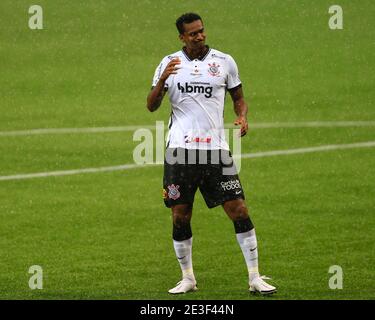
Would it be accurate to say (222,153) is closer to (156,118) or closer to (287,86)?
(156,118)

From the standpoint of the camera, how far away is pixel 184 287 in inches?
545

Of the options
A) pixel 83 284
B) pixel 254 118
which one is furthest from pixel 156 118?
pixel 83 284

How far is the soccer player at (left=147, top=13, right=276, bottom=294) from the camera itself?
538 inches

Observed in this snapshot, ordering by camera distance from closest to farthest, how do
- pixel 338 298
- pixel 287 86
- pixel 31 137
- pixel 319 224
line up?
pixel 338 298 < pixel 319 224 < pixel 31 137 < pixel 287 86

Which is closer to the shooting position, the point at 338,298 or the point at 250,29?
the point at 338,298

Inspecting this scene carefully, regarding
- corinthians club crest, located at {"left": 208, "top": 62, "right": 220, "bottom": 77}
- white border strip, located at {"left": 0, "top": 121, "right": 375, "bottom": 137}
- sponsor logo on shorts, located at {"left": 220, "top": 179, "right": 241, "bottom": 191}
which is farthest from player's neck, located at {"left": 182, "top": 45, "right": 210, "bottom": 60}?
Result: white border strip, located at {"left": 0, "top": 121, "right": 375, "bottom": 137}

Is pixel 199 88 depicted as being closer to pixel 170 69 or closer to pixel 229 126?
pixel 170 69

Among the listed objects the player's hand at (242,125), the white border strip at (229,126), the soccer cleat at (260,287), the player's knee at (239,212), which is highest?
the white border strip at (229,126)

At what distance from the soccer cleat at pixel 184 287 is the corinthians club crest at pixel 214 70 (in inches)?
83.4

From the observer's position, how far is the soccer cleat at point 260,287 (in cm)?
1348

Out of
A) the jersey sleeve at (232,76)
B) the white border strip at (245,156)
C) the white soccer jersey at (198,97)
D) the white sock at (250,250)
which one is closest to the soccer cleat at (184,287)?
the white sock at (250,250)

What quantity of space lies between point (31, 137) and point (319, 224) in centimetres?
840

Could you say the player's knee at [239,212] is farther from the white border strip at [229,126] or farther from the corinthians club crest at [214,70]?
the white border strip at [229,126]

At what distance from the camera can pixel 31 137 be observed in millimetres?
24531
